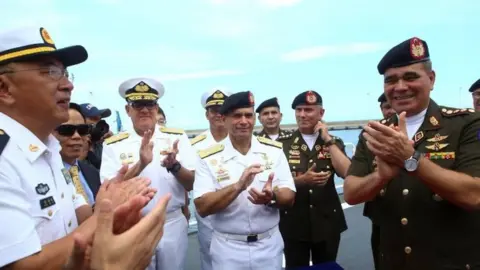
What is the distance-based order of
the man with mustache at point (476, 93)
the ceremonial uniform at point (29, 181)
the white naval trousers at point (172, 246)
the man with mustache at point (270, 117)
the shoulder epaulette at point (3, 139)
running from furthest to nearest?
1. the man with mustache at point (270, 117)
2. the man with mustache at point (476, 93)
3. the white naval trousers at point (172, 246)
4. the shoulder epaulette at point (3, 139)
5. the ceremonial uniform at point (29, 181)

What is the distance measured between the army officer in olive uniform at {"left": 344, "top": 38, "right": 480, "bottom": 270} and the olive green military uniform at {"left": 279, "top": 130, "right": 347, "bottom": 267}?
1.56 metres

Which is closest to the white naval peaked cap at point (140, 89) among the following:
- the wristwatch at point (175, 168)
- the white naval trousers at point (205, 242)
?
the wristwatch at point (175, 168)

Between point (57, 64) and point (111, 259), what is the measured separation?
3.28 ft

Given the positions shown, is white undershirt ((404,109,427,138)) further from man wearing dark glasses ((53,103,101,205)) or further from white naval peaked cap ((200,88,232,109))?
white naval peaked cap ((200,88,232,109))

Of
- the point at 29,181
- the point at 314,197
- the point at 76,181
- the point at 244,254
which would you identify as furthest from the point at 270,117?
the point at 29,181

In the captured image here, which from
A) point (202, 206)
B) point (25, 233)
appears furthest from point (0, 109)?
point (202, 206)

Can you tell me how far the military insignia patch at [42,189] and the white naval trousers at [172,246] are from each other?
6.79 ft

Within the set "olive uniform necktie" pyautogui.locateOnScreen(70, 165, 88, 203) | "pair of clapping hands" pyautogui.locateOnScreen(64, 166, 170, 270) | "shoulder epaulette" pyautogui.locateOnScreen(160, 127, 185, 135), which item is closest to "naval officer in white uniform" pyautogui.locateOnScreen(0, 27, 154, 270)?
"pair of clapping hands" pyautogui.locateOnScreen(64, 166, 170, 270)

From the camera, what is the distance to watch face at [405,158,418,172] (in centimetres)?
197

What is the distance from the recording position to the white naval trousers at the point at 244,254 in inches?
120

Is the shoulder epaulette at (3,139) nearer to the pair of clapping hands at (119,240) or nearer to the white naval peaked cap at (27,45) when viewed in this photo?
the white naval peaked cap at (27,45)

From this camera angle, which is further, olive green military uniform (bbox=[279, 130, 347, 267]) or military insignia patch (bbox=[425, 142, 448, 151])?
olive green military uniform (bbox=[279, 130, 347, 267])

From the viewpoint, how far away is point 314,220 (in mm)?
4039

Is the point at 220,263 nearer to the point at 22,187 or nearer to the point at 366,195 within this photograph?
the point at 366,195
